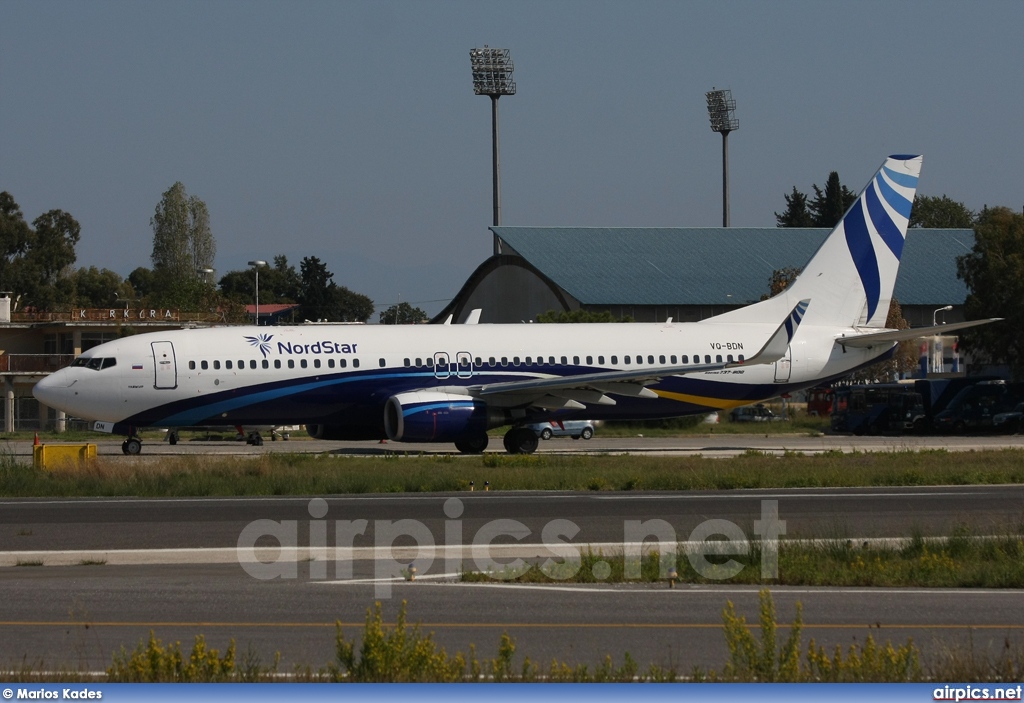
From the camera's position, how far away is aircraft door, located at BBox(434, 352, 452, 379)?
34562 millimetres

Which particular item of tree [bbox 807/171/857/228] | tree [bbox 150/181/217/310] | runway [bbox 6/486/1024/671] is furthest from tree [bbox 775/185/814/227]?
runway [bbox 6/486/1024/671]

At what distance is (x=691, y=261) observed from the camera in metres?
82.9

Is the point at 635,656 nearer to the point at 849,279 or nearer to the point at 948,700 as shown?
the point at 948,700

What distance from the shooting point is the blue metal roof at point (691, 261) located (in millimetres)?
78250

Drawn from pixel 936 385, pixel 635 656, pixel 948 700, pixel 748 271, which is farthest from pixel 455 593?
pixel 748 271

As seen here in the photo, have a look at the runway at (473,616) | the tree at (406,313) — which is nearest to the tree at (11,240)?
the tree at (406,313)

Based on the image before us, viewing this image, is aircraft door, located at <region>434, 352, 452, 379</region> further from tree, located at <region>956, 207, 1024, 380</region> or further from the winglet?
tree, located at <region>956, 207, 1024, 380</region>

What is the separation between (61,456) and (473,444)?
37.1 feet

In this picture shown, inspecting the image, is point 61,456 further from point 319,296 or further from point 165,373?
point 319,296

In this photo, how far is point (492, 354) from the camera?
115 feet

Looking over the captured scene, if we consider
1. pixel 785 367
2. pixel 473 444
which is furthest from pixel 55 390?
pixel 785 367

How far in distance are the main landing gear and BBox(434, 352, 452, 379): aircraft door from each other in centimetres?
243

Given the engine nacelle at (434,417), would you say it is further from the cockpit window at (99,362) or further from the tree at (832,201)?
the tree at (832,201)

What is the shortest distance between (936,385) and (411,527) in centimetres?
3775
